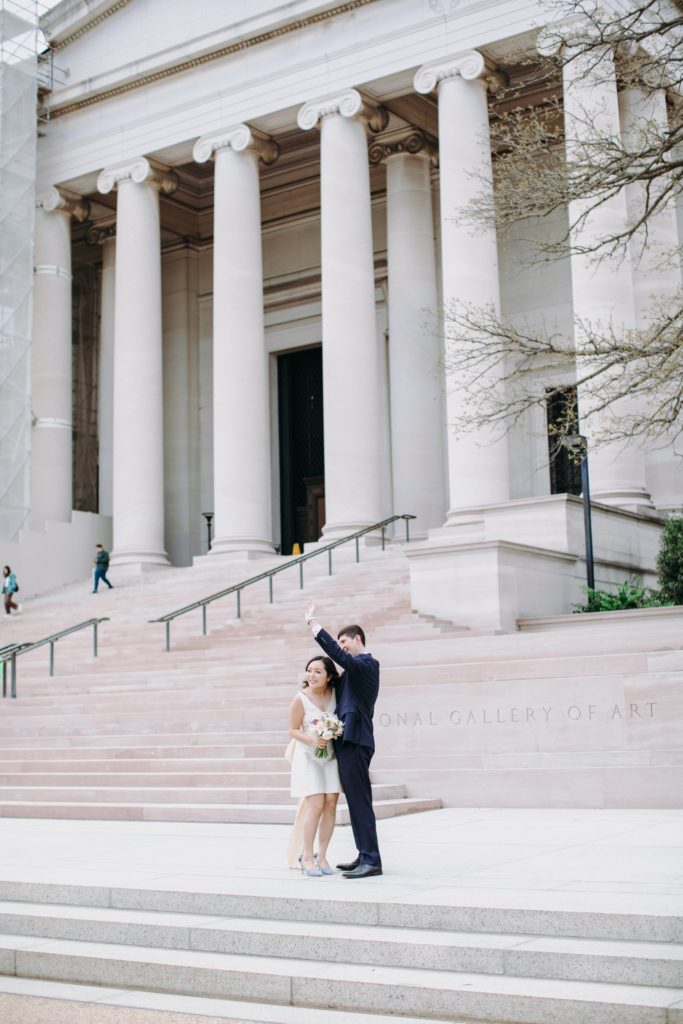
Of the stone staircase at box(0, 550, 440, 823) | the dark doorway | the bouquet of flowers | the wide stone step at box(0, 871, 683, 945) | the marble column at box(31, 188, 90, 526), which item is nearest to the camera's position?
the wide stone step at box(0, 871, 683, 945)

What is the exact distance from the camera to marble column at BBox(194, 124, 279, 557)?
1278 inches

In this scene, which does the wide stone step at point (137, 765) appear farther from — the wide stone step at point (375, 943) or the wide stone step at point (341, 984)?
the wide stone step at point (341, 984)

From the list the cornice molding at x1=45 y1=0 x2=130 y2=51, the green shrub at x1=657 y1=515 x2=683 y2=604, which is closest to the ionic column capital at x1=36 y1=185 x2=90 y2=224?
the cornice molding at x1=45 y1=0 x2=130 y2=51

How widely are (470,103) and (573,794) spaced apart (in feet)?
65.3

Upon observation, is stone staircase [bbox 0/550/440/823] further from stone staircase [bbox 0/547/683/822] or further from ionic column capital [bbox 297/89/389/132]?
ionic column capital [bbox 297/89/389/132]

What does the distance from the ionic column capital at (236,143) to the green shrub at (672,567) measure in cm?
1699

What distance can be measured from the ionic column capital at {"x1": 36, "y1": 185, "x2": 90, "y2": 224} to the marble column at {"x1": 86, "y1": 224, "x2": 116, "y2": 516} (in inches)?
102

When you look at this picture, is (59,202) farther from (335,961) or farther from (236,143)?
(335,961)

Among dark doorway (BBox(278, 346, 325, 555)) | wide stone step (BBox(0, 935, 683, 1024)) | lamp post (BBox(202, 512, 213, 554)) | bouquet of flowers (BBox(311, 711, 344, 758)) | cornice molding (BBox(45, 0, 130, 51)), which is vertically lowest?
wide stone step (BBox(0, 935, 683, 1024))

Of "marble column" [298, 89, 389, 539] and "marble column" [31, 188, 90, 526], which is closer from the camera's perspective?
"marble column" [298, 89, 389, 539]

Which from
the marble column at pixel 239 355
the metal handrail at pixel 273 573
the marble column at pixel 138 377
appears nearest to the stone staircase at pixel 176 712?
the metal handrail at pixel 273 573

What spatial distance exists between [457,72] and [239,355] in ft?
28.7

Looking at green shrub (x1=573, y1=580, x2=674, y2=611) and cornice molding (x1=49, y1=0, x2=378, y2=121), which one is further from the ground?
cornice molding (x1=49, y1=0, x2=378, y2=121)

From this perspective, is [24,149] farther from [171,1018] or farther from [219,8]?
[171,1018]
